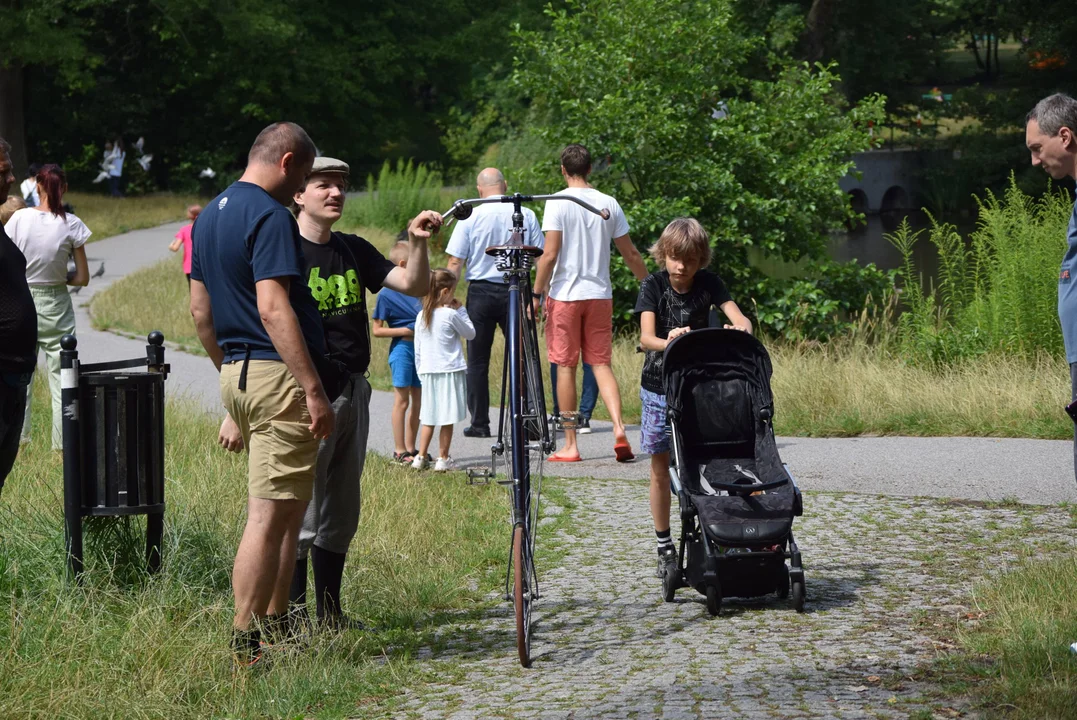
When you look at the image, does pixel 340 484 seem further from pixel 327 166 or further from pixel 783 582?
pixel 783 582

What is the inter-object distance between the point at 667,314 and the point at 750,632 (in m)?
1.66

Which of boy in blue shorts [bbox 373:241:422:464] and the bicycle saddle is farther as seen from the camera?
boy in blue shorts [bbox 373:241:422:464]

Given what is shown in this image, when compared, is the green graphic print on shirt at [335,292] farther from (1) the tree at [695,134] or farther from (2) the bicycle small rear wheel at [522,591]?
(1) the tree at [695,134]

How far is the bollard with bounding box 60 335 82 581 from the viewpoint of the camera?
555cm

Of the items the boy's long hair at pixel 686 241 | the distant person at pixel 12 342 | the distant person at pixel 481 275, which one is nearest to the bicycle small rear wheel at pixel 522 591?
the boy's long hair at pixel 686 241

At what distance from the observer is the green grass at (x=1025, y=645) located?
4.41m

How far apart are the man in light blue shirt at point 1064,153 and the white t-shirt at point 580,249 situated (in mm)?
4838

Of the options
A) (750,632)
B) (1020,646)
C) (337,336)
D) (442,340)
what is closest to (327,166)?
(337,336)

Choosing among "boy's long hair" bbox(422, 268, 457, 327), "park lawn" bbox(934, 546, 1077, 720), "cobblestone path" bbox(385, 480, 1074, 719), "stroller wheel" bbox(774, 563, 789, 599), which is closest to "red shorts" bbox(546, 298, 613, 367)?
"boy's long hair" bbox(422, 268, 457, 327)

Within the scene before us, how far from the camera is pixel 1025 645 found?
4.92m

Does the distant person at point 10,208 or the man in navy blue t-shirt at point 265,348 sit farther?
the distant person at point 10,208

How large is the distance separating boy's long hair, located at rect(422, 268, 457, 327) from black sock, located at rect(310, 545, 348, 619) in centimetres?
366

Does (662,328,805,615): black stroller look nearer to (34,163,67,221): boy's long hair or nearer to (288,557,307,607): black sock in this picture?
(288,557,307,607): black sock

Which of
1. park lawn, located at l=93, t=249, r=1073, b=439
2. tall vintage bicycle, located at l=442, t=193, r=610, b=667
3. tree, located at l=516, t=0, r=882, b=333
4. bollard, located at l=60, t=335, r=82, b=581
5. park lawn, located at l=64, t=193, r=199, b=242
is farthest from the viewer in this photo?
park lawn, located at l=64, t=193, r=199, b=242
